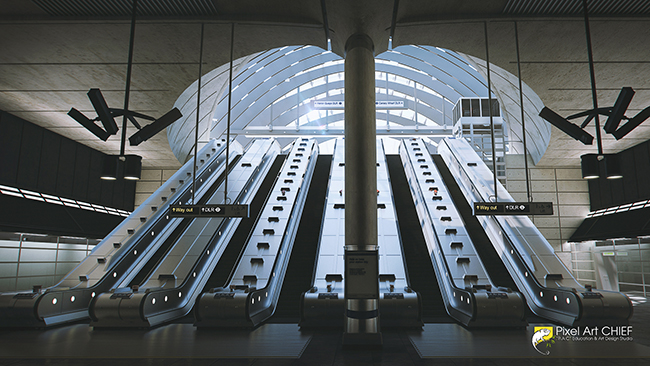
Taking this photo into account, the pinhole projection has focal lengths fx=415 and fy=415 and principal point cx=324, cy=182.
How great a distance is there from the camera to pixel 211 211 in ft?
32.5

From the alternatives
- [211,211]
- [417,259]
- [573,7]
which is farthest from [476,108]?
[211,211]

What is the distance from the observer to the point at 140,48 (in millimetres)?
10766

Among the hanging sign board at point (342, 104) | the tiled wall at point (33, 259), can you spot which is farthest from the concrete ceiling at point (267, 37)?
the hanging sign board at point (342, 104)

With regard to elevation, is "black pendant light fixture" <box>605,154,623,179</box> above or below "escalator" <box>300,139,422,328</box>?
above

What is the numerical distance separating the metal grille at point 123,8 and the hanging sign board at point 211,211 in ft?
14.4

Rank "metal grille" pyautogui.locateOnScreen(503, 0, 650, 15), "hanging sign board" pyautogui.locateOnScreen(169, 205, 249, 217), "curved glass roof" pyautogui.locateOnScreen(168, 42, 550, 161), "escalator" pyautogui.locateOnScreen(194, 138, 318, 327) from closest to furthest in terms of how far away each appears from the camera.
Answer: "metal grille" pyautogui.locateOnScreen(503, 0, 650, 15), "escalator" pyautogui.locateOnScreen(194, 138, 318, 327), "hanging sign board" pyautogui.locateOnScreen(169, 205, 249, 217), "curved glass roof" pyautogui.locateOnScreen(168, 42, 550, 161)

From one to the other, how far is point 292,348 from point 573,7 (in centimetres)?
899

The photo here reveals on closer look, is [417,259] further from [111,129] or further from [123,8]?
[123,8]

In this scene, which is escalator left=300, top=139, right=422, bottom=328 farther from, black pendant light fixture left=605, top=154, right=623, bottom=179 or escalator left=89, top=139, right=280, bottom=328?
black pendant light fixture left=605, top=154, right=623, bottom=179

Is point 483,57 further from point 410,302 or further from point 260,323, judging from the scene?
point 260,323

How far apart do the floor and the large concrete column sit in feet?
1.82

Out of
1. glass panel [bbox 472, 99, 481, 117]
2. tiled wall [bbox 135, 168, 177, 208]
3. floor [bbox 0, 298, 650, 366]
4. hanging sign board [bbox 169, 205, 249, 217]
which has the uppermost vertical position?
glass panel [bbox 472, 99, 481, 117]

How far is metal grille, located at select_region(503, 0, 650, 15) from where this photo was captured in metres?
8.50

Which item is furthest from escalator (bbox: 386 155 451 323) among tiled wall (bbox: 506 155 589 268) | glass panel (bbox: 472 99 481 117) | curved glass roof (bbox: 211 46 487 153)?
curved glass roof (bbox: 211 46 487 153)
